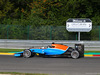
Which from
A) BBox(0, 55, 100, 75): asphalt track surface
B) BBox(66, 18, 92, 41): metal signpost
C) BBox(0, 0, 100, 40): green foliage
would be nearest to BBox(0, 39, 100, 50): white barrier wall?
BBox(66, 18, 92, 41): metal signpost

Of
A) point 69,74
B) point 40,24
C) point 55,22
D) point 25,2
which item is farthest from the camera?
point 25,2

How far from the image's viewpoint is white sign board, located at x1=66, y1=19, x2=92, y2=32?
1995cm

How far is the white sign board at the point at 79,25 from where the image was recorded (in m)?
20.0

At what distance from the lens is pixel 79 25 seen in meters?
20.0

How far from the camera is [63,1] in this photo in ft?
91.2

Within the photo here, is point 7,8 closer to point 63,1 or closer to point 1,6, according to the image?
point 1,6

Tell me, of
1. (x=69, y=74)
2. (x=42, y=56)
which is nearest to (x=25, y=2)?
(x=42, y=56)

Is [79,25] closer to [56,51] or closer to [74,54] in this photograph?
[74,54]

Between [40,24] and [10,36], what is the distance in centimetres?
322

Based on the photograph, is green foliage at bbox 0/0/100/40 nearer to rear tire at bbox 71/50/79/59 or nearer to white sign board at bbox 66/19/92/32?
white sign board at bbox 66/19/92/32

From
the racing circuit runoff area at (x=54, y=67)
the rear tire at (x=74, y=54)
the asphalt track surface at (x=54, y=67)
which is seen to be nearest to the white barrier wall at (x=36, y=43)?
the racing circuit runoff area at (x=54, y=67)

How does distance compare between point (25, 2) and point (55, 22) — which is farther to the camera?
point (25, 2)

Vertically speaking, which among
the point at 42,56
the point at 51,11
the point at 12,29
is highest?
the point at 51,11

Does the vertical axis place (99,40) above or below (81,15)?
below
